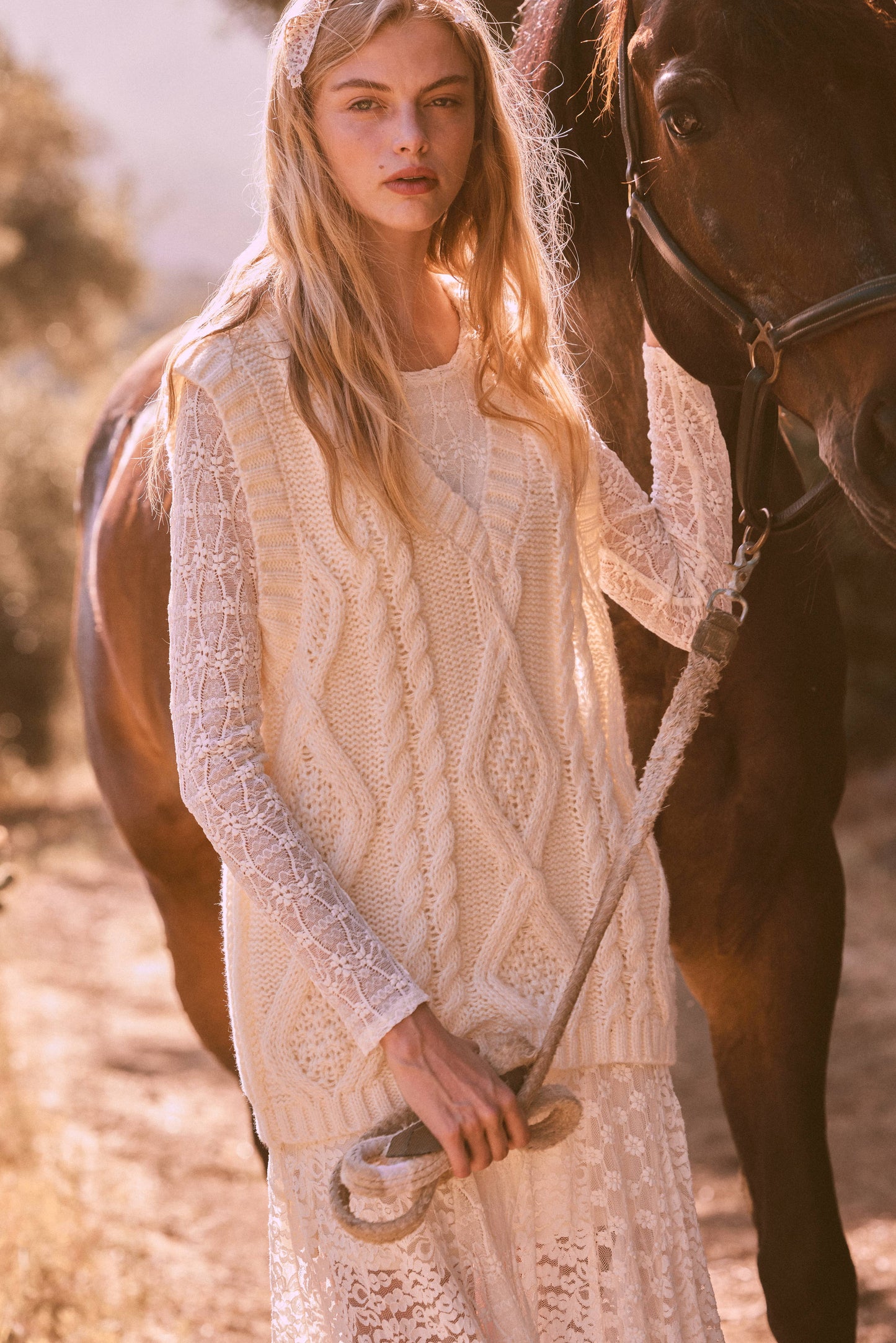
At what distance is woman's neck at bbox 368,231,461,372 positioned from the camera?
1504 millimetres

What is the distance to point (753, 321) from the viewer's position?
4.92 ft

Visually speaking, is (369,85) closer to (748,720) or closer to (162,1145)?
(748,720)

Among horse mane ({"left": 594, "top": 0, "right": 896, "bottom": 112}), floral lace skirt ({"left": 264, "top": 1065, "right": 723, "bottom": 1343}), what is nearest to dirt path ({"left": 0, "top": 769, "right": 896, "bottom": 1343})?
floral lace skirt ({"left": 264, "top": 1065, "right": 723, "bottom": 1343})

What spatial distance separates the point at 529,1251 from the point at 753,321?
3.30 ft

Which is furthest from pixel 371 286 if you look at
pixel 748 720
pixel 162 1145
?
pixel 162 1145

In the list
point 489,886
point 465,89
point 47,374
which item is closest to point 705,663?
point 489,886

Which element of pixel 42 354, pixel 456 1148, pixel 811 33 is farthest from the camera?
pixel 42 354

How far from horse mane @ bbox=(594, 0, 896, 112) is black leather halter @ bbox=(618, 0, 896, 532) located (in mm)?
206

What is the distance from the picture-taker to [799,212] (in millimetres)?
1424

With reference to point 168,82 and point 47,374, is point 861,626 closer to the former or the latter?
point 47,374


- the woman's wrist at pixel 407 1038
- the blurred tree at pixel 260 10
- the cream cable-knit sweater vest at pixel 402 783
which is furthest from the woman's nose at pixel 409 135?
the blurred tree at pixel 260 10

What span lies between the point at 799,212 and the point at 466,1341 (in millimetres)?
1171

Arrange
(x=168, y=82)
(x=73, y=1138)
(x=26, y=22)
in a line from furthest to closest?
(x=168, y=82), (x=26, y=22), (x=73, y=1138)

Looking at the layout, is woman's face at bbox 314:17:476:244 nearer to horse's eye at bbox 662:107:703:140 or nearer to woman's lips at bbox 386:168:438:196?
woman's lips at bbox 386:168:438:196
